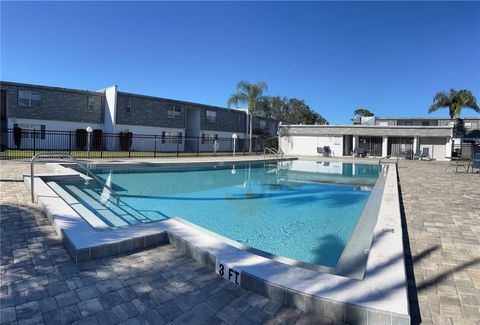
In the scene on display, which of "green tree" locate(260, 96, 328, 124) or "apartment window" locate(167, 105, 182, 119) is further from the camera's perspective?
"green tree" locate(260, 96, 328, 124)

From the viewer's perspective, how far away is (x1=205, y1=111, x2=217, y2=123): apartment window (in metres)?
31.7

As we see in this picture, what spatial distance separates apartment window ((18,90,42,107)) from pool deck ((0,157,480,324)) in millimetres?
20593

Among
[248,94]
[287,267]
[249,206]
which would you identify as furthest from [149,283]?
[248,94]

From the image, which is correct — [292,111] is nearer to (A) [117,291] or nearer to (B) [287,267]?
(B) [287,267]

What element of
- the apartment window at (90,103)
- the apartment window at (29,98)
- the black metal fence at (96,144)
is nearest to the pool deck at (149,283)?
the black metal fence at (96,144)

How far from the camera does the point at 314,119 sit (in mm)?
60250

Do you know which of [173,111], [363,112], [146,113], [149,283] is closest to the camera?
[149,283]

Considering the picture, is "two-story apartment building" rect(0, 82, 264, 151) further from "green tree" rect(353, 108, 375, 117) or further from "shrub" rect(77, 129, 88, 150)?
"green tree" rect(353, 108, 375, 117)

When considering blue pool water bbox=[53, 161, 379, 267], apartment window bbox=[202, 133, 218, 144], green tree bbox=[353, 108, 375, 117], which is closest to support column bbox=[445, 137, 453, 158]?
blue pool water bbox=[53, 161, 379, 267]

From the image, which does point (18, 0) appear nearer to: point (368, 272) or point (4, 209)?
point (4, 209)

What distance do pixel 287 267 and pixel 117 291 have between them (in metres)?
1.53

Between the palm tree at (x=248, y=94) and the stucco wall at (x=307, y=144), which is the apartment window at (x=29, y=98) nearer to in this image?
the palm tree at (x=248, y=94)

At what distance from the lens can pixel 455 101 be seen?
30.9 m

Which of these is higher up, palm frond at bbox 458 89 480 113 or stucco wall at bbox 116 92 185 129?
palm frond at bbox 458 89 480 113
